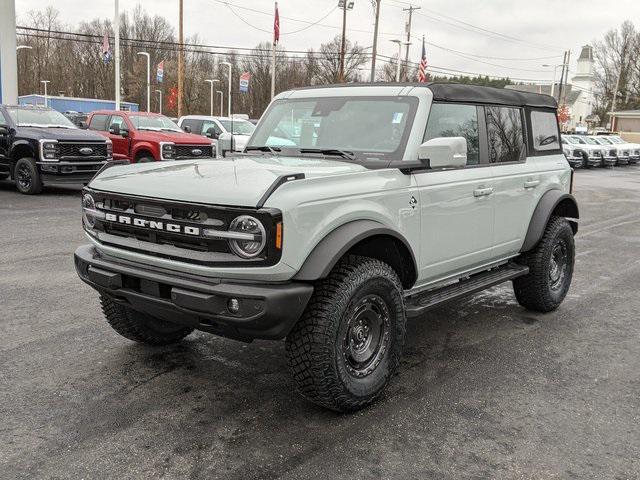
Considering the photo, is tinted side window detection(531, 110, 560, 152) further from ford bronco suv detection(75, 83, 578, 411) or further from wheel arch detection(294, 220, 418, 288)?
wheel arch detection(294, 220, 418, 288)

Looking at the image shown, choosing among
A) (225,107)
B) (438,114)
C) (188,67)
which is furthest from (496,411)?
(225,107)

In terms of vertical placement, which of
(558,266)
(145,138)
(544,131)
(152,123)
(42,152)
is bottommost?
(558,266)

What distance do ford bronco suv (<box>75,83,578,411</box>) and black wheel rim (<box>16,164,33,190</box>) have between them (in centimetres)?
984

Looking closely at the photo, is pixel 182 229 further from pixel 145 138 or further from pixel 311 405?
pixel 145 138

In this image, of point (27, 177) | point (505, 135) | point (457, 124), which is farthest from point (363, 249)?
point (27, 177)

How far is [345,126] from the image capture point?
14.6ft

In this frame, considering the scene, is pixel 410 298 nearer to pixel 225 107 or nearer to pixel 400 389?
pixel 400 389

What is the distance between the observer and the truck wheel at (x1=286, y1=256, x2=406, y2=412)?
3.27m

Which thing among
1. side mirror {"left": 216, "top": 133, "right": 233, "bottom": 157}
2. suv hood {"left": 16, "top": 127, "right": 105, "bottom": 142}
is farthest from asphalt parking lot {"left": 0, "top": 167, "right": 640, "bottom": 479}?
suv hood {"left": 16, "top": 127, "right": 105, "bottom": 142}

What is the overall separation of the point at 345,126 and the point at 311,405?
79.3 inches

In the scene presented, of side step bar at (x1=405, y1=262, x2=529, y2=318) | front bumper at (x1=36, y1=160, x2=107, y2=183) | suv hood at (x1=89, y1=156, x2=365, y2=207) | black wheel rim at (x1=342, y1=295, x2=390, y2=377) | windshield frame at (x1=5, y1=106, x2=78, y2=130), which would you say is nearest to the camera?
suv hood at (x1=89, y1=156, x2=365, y2=207)

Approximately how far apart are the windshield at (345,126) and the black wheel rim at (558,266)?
2.43 m

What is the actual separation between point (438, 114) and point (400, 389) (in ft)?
6.40

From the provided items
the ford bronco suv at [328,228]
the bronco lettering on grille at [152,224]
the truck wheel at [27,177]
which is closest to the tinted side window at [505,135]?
the ford bronco suv at [328,228]
